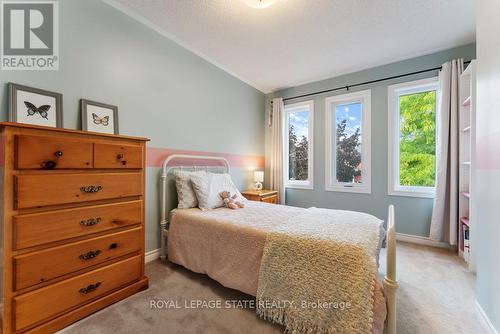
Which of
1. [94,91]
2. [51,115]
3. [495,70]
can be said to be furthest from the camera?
[94,91]

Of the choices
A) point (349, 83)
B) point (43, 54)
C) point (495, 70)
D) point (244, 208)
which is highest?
point (349, 83)

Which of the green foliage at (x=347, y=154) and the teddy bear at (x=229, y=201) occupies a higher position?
the green foliage at (x=347, y=154)

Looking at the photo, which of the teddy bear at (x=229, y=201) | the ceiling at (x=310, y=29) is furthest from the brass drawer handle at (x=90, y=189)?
the ceiling at (x=310, y=29)

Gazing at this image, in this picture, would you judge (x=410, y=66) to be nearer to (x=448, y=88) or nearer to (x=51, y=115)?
(x=448, y=88)

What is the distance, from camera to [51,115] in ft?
5.38

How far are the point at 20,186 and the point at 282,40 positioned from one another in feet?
9.22

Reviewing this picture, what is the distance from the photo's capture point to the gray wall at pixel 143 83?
176 cm

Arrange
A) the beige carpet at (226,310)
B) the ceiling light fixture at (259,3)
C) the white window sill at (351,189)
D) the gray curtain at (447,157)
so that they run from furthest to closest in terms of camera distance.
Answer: the white window sill at (351,189)
the gray curtain at (447,157)
the ceiling light fixture at (259,3)
the beige carpet at (226,310)

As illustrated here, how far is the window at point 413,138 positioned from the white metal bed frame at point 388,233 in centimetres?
195

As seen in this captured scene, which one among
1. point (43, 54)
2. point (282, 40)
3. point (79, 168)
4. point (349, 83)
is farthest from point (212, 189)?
point (349, 83)

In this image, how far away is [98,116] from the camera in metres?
1.91

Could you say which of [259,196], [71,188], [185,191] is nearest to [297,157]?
[259,196]

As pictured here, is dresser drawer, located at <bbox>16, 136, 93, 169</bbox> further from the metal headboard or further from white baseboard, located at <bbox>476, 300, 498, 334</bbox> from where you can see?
white baseboard, located at <bbox>476, 300, 498, 334</bbox>

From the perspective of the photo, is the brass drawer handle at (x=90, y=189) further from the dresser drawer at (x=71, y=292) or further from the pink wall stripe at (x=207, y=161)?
the pink wall stripe at (x=207, y=161)
